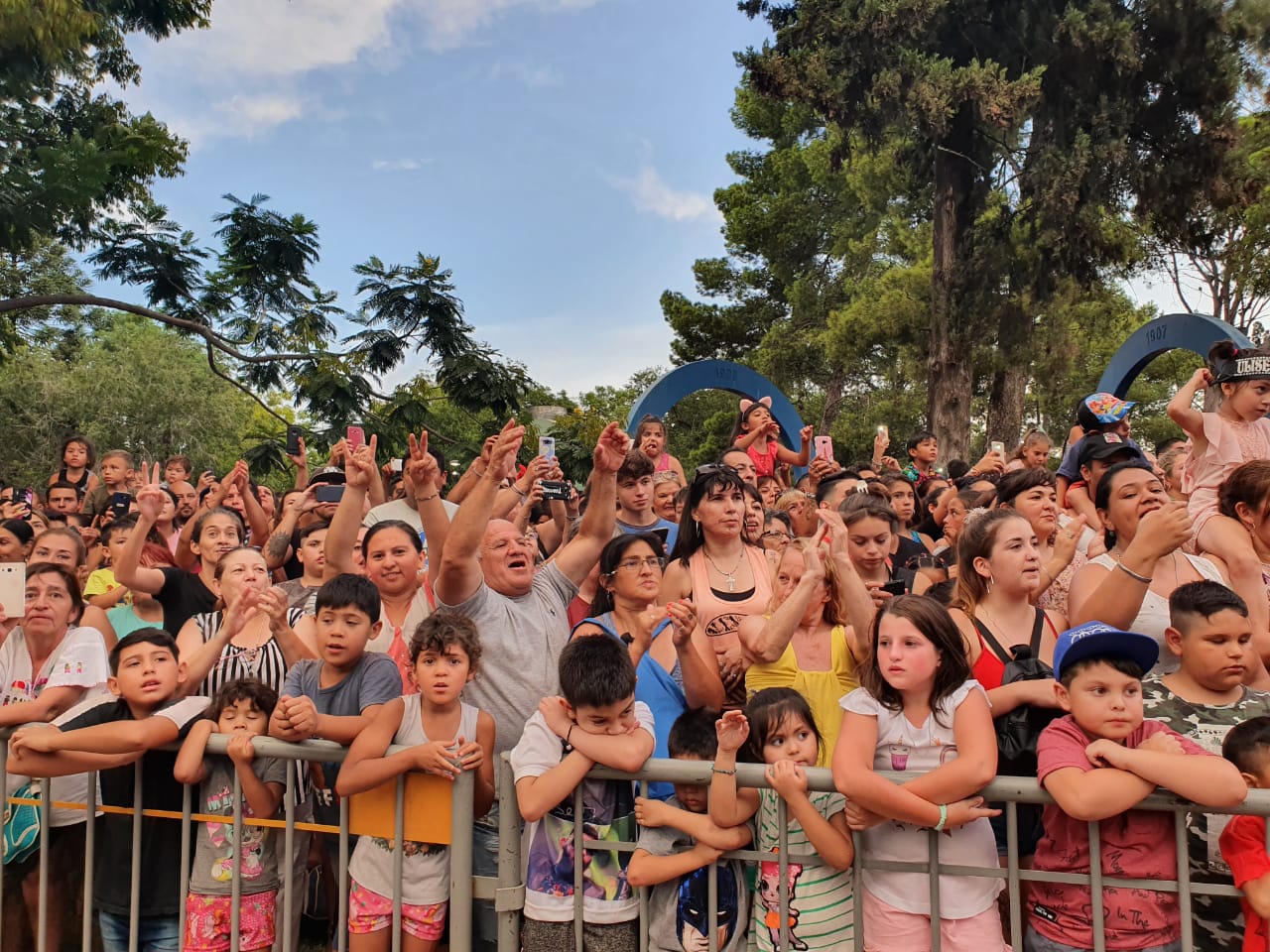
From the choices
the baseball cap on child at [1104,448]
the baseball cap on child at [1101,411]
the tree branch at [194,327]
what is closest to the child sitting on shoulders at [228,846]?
the baseball cap on child at [1104,448]

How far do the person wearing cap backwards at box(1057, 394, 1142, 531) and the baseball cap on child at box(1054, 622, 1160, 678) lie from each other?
3.10 metres

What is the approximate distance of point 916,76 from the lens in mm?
12852

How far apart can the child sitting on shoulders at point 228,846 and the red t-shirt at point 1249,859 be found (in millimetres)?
2813

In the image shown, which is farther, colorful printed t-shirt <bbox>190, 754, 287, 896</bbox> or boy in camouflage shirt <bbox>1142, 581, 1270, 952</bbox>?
colorful printed t-shirt <bbox>190, 754, 287, 896</bbox>

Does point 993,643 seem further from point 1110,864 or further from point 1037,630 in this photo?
point 1110,864

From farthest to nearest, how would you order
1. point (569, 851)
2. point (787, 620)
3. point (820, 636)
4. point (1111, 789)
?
1. point (820, 636)
2. point (787, 620)
3. point (569, 851)
4. point (1111, 789)

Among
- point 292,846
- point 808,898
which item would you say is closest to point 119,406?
point 292,846

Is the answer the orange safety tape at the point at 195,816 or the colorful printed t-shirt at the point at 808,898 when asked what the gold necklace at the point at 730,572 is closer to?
the colorful printed t-shirt at the point at 808,898

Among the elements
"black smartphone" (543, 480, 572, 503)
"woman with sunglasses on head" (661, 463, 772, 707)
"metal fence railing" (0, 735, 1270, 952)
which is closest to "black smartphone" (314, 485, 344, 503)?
"black smartphone" (543, 480, 572, 503)

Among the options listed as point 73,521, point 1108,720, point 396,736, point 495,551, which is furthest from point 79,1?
point 1108,720

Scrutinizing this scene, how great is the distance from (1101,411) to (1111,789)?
12.7 ft

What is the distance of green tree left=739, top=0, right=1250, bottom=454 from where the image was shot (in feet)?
41.8

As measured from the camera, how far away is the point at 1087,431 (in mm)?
5734

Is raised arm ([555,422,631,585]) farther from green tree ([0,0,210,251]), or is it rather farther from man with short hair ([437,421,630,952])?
green tree ([0,0,210,251])
